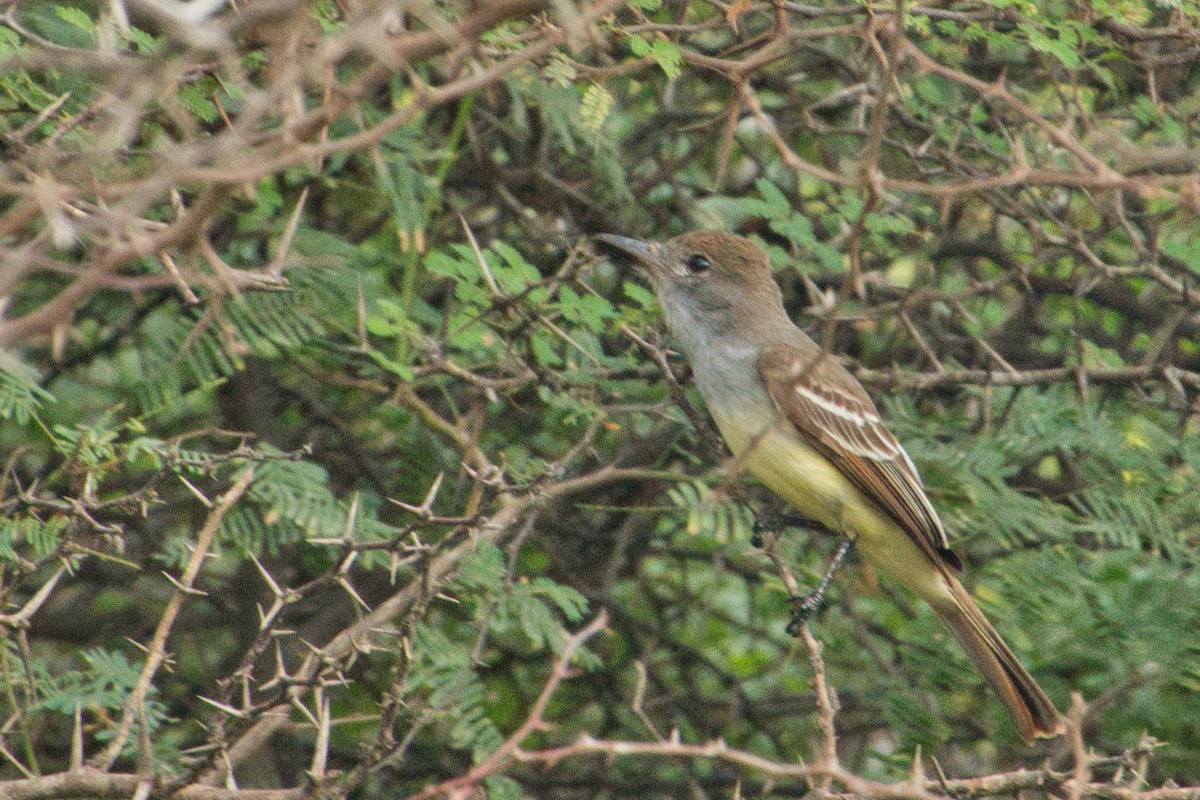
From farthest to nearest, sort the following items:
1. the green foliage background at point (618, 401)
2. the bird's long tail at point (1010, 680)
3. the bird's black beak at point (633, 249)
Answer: the bird's black beak at point (633, 249) < the bird's long tail at point (1010, 680) < the green foliage background at point (618, 401)

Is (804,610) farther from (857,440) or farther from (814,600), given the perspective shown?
(857,440)

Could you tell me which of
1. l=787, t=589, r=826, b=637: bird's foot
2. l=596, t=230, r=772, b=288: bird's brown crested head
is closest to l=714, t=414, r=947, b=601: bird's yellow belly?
l=787, t=589, r=826, b=637: bird's foot

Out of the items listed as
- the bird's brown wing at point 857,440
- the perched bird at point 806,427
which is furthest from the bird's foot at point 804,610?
the bird's brown wing at point 857,440

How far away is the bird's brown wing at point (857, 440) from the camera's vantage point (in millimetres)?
5520

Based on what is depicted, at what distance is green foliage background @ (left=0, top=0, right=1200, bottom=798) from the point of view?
470 centimetres

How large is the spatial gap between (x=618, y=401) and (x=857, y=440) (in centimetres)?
97

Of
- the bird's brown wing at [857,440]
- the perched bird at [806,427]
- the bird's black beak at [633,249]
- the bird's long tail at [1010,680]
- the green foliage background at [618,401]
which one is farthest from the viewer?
the bird's black beak at [633,249]

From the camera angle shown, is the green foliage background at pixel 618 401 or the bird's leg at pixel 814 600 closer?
the green foliage background at pixel 618 401

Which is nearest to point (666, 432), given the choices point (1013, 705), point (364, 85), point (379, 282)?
point (379, 282)

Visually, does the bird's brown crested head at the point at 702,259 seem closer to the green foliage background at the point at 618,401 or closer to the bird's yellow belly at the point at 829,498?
the green foliage background at the point at 618,401

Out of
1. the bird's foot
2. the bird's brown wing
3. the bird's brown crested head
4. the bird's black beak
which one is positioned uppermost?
the bird's black beak

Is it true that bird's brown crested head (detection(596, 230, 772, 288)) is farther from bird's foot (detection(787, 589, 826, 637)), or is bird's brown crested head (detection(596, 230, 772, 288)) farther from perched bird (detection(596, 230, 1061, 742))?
bird's foot (detection(787, 589, 826, 637))

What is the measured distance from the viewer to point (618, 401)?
591 centimetres

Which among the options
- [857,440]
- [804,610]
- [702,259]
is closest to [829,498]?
[857,440]
